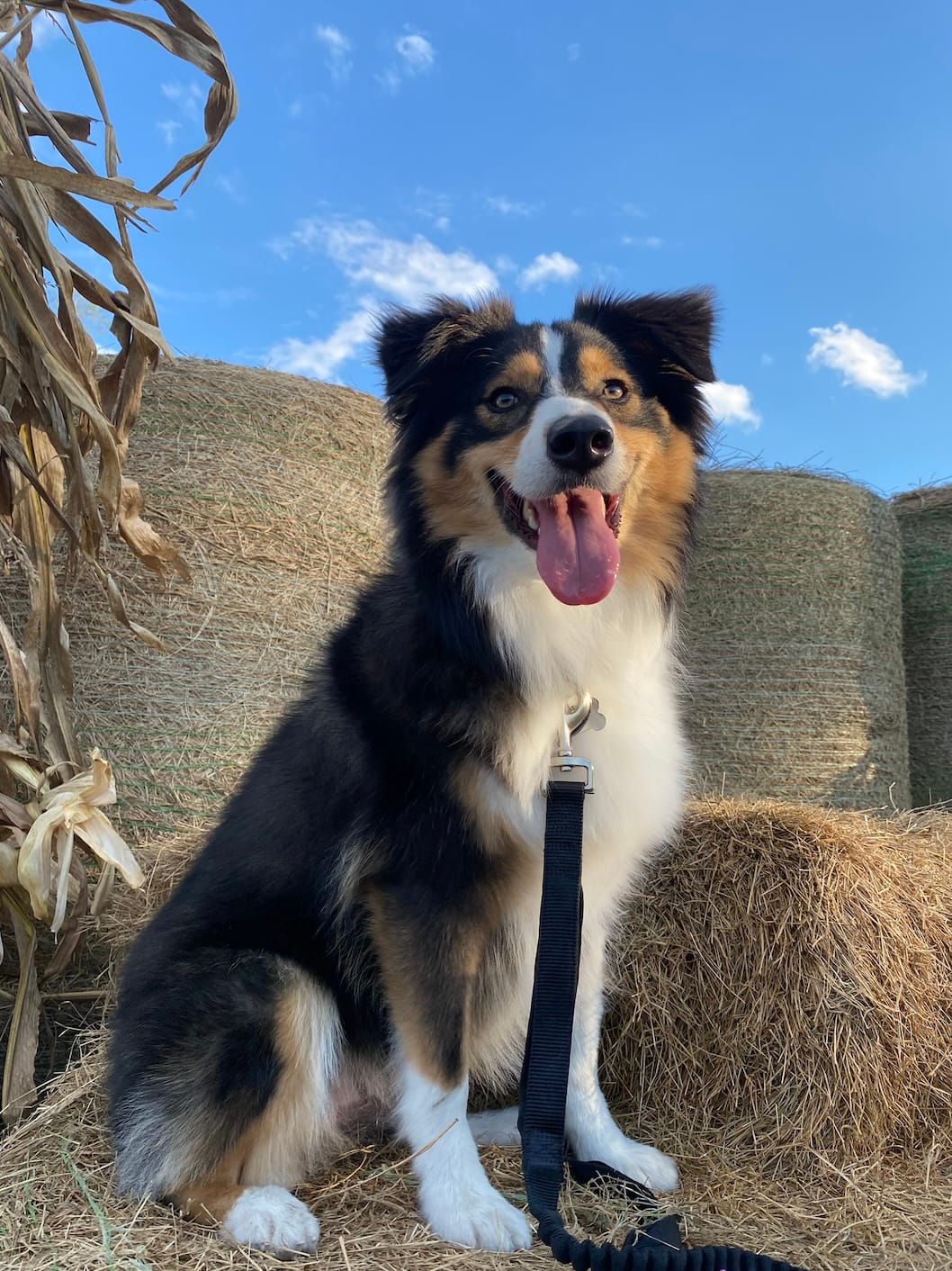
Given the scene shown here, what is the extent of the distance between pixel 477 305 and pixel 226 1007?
5.52 ft

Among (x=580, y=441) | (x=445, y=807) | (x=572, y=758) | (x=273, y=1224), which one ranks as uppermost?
(x=580, y=441)

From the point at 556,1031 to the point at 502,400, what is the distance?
1324 mm

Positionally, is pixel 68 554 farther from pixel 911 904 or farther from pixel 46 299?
pixel 911 904

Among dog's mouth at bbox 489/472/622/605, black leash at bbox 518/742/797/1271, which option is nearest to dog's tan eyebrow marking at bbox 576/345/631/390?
dog's mouth at bbox 489/472/622/605

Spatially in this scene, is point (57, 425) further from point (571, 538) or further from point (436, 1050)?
point (436, 1050)

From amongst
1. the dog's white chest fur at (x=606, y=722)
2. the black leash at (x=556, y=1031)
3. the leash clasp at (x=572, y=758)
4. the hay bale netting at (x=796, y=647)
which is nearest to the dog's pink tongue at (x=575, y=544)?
the dog's white chest fur at (x=606, y=722)

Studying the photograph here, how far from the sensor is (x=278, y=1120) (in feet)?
5.92

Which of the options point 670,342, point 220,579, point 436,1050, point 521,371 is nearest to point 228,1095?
point 436,1050

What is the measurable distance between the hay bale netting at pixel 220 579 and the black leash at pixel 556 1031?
2.02 metres

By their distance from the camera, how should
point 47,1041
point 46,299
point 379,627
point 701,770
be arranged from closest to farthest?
point 379,627, point 46,299, point 47,1041, point 701,770

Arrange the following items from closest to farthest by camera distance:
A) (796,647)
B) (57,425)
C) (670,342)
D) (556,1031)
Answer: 1. (556,1031)
2. (670,342)
3. (57,425)
4. (796,647)

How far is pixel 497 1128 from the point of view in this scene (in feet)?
7.27

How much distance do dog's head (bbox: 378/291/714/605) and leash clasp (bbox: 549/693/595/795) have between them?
267mm

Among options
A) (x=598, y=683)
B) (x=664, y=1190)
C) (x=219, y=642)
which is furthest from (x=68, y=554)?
(x=664, y=1190)
